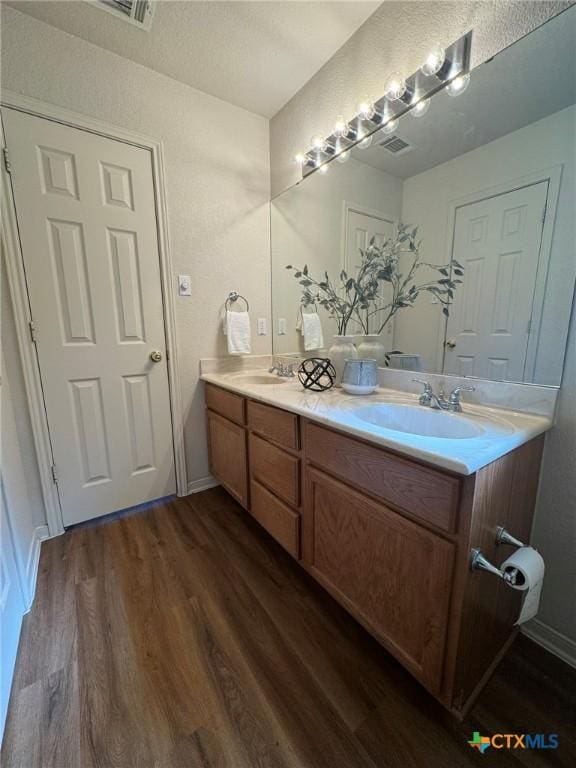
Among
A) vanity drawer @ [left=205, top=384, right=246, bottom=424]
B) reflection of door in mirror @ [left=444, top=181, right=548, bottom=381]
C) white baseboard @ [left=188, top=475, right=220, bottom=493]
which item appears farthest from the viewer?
white baseboard @ [left=188, top=475, right=220, bottom=493]

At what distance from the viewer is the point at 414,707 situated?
35.3 inches

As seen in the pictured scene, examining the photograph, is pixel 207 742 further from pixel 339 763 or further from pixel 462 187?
pixel 462 187

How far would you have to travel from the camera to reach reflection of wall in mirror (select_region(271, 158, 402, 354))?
149cm

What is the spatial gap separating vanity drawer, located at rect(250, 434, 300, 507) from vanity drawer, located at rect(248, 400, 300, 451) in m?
0.05

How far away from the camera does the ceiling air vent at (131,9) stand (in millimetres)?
1261

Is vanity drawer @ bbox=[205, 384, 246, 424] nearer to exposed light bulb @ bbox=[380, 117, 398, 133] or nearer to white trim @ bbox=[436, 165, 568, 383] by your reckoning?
white trim @ bbox=[436, 165, 568, 383]

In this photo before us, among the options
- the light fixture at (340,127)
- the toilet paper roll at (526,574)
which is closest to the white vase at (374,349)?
the toilet paper roll at (526,574)

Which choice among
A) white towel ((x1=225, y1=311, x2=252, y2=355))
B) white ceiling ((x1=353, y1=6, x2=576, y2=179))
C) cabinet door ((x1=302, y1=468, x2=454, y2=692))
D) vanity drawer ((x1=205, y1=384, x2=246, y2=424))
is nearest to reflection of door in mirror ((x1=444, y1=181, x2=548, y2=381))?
white ceiling ((x1=353, y1=6, x2=576, y2=179))

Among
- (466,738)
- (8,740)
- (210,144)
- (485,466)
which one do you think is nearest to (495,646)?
(466,738)

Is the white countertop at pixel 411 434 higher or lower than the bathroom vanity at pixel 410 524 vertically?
higher

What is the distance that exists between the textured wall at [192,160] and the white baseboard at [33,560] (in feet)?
2.65

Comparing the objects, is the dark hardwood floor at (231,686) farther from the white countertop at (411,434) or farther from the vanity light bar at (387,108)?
the vanity light bar at (387,108)

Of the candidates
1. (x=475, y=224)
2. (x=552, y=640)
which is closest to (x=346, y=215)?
(x=475, y=224)

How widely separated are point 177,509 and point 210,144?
2.25 metres
